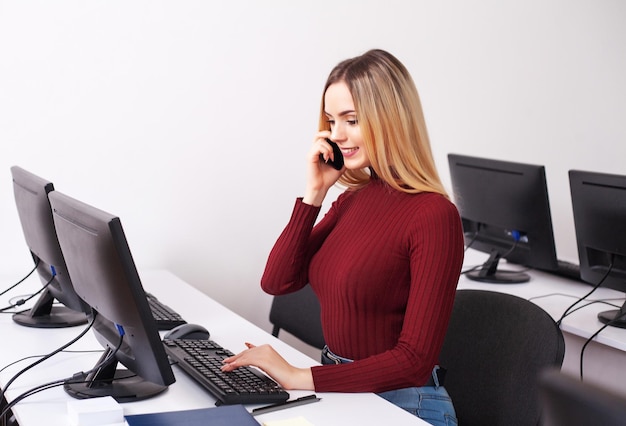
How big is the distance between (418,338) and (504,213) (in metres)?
1.42

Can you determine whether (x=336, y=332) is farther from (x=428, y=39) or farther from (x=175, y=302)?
(x=428, y=39)

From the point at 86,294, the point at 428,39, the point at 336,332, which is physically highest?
the point at 428,39

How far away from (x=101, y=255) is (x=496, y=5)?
9.11ft

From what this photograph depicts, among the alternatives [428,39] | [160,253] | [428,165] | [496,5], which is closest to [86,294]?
[428,165]

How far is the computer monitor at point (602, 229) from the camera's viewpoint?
2.48 meters

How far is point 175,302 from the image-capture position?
2.52 meters

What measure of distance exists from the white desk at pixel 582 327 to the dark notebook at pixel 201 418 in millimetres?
1318

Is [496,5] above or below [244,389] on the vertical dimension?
above

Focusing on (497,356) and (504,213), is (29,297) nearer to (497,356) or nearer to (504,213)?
(497,356)

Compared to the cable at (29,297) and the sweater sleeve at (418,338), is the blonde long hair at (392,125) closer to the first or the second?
the sweater sleeve at (418,338)

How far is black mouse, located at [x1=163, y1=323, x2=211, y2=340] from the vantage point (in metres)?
2.03

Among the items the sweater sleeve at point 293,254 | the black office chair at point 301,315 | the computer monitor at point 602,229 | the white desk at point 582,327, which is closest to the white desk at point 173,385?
the sweater sleeve at point 293,254

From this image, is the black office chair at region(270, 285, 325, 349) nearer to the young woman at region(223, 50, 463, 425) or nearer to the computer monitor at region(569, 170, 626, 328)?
the young woman at region(223, 50, 463, 425)

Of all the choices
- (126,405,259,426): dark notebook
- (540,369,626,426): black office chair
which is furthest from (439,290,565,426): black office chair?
(540,369,626,426): black office chair
